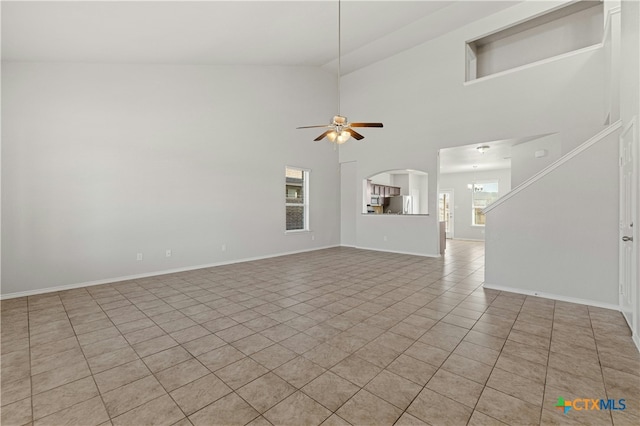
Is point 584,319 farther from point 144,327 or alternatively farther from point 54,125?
point 54,125

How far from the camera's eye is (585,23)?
5.25 meters

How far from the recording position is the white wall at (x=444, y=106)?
16.0 feet

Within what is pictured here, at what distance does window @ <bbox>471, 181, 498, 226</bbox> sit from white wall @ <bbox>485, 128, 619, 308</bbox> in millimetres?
7346

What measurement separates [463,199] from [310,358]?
1069 cm

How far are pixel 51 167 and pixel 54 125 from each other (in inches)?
24.9

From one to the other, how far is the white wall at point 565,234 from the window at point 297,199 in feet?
15.4

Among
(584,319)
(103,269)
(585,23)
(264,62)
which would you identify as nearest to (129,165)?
(103,269)

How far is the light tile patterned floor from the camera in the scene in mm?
1637

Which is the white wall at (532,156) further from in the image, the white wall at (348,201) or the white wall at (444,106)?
the white wall at (348,201)

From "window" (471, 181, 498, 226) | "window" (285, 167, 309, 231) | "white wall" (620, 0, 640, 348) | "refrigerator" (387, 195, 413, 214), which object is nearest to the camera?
"white wall" (620, 0, 640, 348)

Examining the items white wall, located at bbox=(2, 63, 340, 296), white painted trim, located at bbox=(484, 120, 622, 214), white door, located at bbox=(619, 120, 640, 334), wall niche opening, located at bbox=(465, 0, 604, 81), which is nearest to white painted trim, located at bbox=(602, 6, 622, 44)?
wall niche opening, located at bbox=(465, 0, 604, 81)

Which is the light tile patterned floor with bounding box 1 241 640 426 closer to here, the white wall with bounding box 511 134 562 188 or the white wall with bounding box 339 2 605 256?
the white wall with bounding box 511 134 562 188

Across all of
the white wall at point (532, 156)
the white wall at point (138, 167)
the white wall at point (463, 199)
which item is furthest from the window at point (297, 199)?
the white wall at point (463, 199)

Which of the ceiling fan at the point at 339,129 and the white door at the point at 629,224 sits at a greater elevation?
the ceiling fan at the point at 339,129
